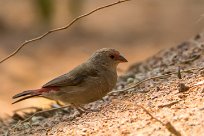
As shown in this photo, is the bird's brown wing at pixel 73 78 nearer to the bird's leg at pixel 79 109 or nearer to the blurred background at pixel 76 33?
the bird's leg at pixel 79 109

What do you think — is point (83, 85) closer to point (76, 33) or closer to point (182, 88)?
point (182, 88)

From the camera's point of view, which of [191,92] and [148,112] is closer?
[148,112]

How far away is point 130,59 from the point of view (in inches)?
527

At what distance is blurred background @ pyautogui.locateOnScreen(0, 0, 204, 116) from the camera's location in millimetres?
13461

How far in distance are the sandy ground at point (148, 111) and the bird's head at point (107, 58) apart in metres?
0.27

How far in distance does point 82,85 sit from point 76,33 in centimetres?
978

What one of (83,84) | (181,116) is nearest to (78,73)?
(83,84)

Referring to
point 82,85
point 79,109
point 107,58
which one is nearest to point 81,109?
point 79,109

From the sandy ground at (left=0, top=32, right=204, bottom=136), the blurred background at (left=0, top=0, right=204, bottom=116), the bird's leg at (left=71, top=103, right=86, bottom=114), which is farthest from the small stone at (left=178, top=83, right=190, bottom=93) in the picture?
the blurred background at (left=0, top=0, right=204, bottom=116)

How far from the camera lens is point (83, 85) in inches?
268

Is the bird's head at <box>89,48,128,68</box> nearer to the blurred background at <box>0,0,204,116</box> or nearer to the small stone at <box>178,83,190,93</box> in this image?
the small stone at <box>178,83,190,93</box>

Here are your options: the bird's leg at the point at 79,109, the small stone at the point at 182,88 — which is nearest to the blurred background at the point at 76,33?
the bird's leg at the point at 79,109

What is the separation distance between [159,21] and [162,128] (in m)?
11.8

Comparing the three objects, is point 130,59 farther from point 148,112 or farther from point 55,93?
point 148,112
